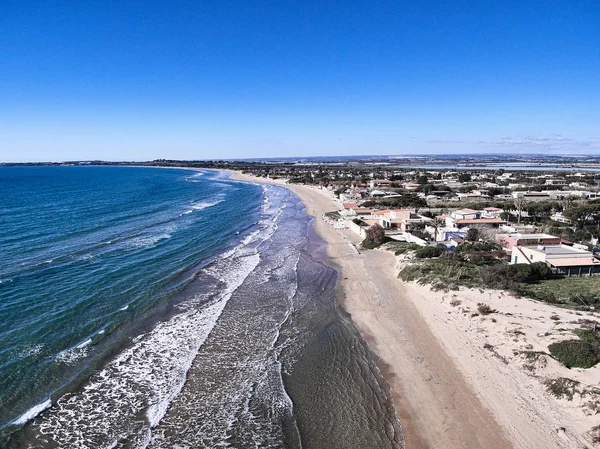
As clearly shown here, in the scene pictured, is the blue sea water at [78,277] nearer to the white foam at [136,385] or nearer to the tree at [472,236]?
the white foam at [136,385]

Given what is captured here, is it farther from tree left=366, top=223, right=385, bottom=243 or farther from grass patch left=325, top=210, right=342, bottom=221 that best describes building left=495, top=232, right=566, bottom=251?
grass patch left=325, top=210, right=342, bottom=221

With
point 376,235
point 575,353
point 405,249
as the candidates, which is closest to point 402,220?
point 376,235

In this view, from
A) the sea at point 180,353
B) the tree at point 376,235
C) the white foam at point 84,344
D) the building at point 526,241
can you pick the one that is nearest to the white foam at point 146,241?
the sea at point 180,353

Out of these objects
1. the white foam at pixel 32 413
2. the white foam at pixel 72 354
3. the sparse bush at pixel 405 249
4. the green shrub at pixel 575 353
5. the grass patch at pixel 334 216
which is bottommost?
the grass patch at pixel 334 216

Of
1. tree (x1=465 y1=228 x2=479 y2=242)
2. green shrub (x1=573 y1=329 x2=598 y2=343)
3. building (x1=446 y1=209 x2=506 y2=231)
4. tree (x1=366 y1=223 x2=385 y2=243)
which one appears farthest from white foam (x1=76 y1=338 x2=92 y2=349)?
building (x1=446 y1=209 x2=506 y2=231)

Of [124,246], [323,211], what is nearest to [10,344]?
[124,246]

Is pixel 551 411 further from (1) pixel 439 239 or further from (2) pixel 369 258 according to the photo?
(1) pixel 439 239

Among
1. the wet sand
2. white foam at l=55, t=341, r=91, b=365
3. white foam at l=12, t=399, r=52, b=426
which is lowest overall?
the wet sand
